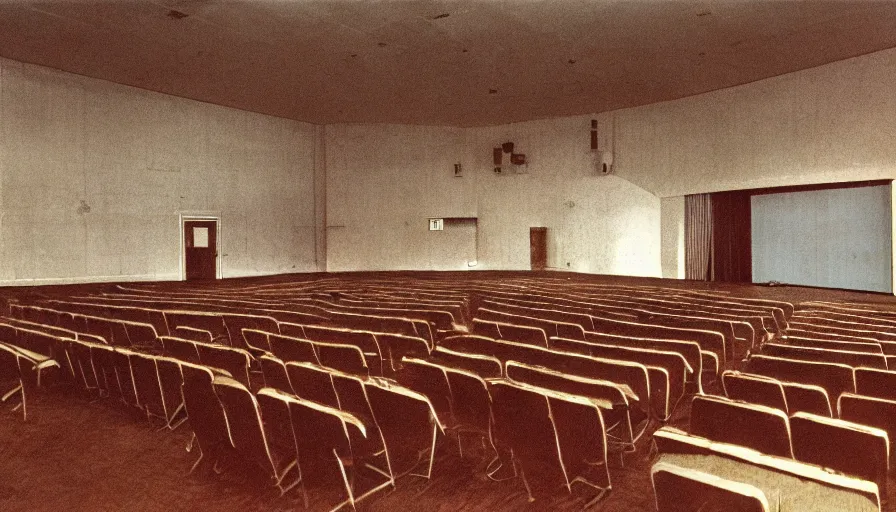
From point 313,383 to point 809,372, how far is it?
3178mm

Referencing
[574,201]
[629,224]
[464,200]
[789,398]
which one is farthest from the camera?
[464,200]

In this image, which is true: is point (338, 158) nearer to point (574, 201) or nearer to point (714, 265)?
point (574, 201)

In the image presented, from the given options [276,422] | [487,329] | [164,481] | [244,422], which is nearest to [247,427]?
[244,422]

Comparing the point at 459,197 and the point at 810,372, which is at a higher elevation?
the point at 459,197

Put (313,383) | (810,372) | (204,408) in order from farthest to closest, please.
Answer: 1. (810,372)
2. (313,383)
3. (204,408)

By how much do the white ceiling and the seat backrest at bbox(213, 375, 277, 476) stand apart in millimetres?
7932

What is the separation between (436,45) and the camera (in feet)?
37.1

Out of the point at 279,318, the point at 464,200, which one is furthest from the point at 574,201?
the point at 279,318

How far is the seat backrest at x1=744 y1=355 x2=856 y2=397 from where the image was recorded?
3.49 m

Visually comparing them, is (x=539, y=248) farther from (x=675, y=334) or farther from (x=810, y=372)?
(x=810, y=372)

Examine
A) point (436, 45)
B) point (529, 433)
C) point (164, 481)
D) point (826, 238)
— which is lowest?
point (164, 481)

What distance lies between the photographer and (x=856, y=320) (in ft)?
22.0

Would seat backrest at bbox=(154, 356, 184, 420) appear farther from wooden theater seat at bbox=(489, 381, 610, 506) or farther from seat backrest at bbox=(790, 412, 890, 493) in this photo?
seat backrest at bbox=(790, 412, 890, 493)

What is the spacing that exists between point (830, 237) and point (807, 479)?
1405cm
